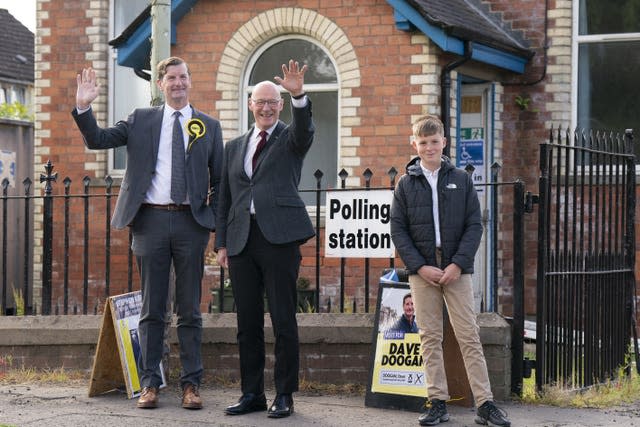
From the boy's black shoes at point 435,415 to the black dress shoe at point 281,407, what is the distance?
793mm

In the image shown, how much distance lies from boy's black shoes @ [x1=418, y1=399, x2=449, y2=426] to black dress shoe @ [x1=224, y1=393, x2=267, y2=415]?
99 cm

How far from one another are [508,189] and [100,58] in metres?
4.96

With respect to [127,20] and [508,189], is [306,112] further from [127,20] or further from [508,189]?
[127,20]

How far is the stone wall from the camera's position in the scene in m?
8.23

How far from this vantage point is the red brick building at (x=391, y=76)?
12.3m

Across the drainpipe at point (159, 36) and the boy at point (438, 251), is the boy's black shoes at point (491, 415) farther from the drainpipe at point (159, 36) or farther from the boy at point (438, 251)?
the drainpipe at point (159, 36)

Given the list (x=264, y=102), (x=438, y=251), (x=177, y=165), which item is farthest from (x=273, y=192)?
(x=438, y=251)

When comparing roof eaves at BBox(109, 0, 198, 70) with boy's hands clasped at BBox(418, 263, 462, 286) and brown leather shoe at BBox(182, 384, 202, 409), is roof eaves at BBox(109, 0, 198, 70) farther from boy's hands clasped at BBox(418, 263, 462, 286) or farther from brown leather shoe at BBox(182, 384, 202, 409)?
boy's hands clasped at BBox(418, 263, 462, 286)

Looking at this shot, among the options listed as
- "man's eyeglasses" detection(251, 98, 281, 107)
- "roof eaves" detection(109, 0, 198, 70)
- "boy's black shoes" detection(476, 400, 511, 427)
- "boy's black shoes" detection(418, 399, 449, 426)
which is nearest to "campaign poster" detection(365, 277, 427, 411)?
"boy's black shoes" detection(418, 399, 449, 426)

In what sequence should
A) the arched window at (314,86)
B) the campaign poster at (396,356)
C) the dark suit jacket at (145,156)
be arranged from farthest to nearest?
1. the arched window at (314,86)
2. the campaign poster at (396,356)
3. the dark suit jacket at (145,156)

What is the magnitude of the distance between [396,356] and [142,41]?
6.00m

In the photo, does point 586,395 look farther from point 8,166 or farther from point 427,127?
point 8,166

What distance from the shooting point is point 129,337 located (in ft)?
27.1

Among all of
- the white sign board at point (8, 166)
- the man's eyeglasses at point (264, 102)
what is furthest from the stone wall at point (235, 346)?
the white sign board at point (8, 166)
